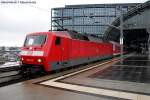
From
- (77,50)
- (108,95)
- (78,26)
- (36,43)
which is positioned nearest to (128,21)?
(78,26)

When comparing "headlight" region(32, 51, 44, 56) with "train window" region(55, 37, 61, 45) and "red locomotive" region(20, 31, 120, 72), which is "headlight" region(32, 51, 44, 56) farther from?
"train window" region(55, 37, 61, 45)

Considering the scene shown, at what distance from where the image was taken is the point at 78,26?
259 feet

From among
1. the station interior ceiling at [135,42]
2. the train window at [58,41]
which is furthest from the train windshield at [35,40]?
the station interior ceiling at [135,42]

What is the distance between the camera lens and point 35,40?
17719 millimetres

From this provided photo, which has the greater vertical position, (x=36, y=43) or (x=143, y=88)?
(x=36, y=43)

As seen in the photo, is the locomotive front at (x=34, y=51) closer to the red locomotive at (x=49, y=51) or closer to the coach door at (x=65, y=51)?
the red locomotive at (x=49, y=51)

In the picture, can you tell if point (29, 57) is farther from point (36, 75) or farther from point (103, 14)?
point (103, 14)

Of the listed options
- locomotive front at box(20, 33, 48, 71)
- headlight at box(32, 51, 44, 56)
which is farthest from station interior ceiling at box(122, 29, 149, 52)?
headlight at box(32, 51, 44, 56)

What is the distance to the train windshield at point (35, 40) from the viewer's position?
17.4 m

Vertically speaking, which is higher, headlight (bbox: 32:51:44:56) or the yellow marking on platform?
headlight (bbox: 32:51:44:56)

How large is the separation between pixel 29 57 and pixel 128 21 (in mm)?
55375

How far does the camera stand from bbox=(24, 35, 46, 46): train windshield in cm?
1742

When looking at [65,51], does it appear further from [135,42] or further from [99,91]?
[135,42]

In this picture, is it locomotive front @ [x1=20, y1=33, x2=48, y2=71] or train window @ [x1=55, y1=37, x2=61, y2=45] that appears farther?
train window @ [x1=55, y1=37, x2=61, y2=45]
